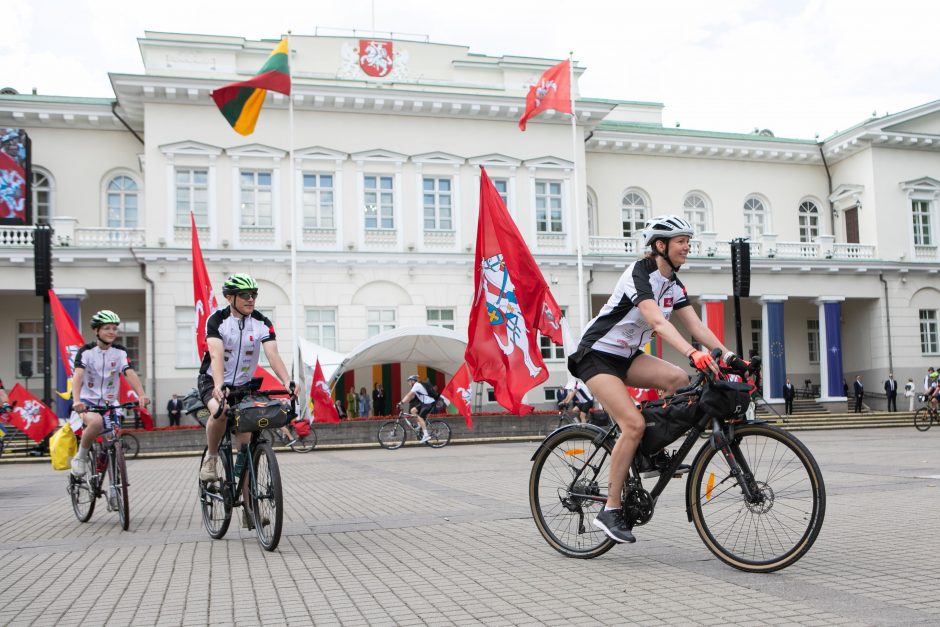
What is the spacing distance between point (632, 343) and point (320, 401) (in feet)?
67.0

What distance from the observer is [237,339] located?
7715 mm

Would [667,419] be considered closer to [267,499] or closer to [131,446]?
[267,499]

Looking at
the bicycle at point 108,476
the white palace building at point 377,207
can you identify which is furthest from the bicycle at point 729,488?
the white palace building at point 377,207

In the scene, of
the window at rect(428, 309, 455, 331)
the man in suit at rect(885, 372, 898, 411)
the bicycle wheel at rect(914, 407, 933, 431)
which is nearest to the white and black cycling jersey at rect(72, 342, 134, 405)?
the window at rect(428, 309, 455, 331)

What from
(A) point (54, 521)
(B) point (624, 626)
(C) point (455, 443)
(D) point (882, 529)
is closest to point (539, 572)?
(B) point (624, 626)

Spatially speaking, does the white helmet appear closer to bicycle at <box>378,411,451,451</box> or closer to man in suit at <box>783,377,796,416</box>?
bicycle at <box>378,411,451,451</box>

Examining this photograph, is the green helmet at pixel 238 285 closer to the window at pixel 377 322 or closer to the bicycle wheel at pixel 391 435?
the bicycle wheel at pixel 391 435

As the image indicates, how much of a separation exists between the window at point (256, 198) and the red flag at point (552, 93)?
32.7 ft

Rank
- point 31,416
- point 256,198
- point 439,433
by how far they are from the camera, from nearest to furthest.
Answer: point 31,416, point 439,433, point 256,198

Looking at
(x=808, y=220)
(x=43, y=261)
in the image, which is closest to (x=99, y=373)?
(x=43, y=261)

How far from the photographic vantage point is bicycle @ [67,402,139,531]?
28.3 feet

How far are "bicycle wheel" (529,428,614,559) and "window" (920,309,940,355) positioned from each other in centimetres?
3913

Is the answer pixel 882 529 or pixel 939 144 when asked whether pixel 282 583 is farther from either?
pixel 939 144

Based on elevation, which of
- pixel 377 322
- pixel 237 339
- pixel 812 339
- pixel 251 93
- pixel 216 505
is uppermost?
pixel 251 93
